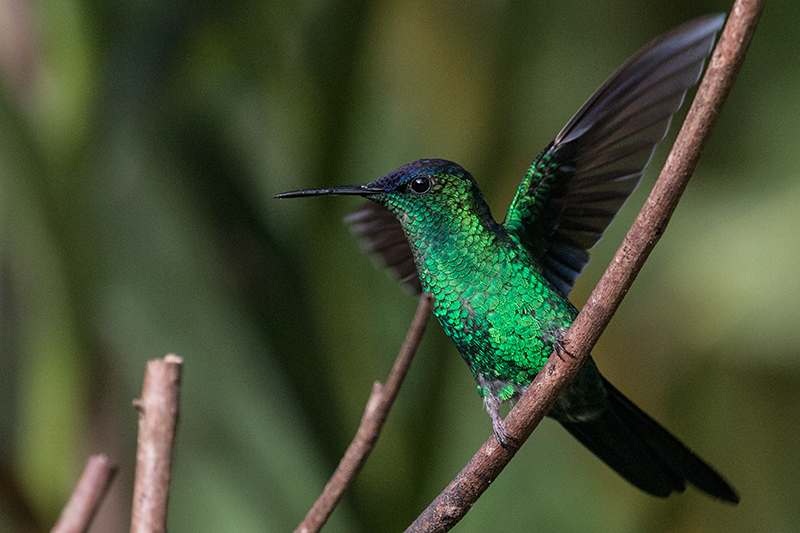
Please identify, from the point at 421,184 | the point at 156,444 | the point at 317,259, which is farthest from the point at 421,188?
the point at 317,259

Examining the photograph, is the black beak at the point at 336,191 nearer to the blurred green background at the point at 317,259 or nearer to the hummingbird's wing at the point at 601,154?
the hummingbird's wing at the point at 601,154

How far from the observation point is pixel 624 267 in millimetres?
386

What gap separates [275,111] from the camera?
1.33 m

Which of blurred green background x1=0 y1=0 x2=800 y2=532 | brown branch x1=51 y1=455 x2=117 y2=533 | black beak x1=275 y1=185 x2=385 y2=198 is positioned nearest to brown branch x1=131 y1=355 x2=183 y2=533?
brown branch x1=51 y1=455 x2=117 y2=533

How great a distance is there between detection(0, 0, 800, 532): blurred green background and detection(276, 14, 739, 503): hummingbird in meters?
0.55

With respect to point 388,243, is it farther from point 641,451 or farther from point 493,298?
point 641,451

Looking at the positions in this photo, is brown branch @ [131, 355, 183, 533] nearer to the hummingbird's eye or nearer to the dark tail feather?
the hummingbird's eye

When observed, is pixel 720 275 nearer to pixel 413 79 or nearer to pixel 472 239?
pixel 413 79

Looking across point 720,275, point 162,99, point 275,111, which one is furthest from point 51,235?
point 720,275

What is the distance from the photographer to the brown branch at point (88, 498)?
0.56 metres

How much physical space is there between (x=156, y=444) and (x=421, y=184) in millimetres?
274

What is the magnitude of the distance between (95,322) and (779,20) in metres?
1.25

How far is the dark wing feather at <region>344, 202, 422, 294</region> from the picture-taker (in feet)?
2.31

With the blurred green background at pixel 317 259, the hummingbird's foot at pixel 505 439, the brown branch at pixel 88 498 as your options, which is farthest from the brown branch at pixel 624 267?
the blurred green background at pixel 317 259
